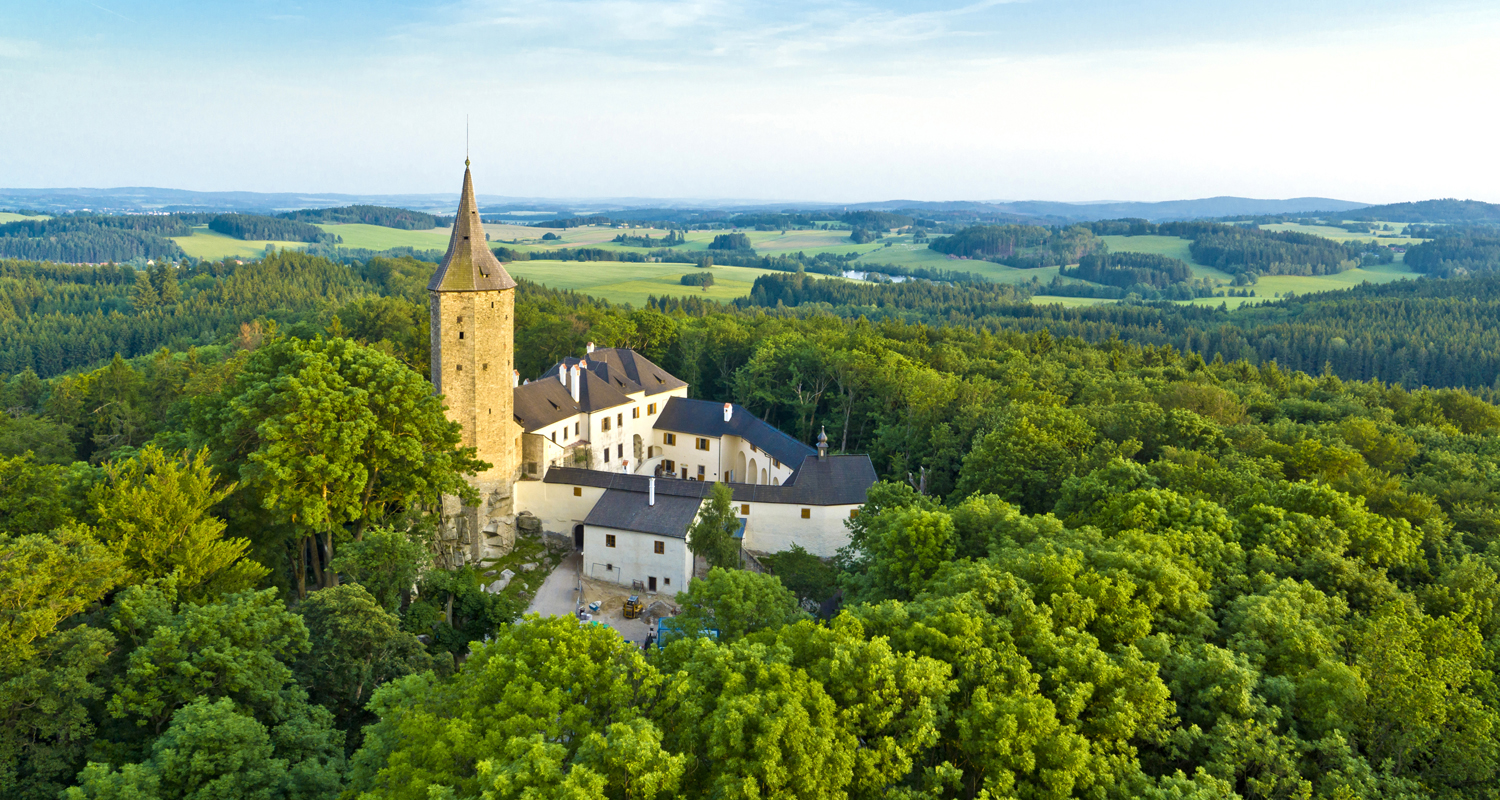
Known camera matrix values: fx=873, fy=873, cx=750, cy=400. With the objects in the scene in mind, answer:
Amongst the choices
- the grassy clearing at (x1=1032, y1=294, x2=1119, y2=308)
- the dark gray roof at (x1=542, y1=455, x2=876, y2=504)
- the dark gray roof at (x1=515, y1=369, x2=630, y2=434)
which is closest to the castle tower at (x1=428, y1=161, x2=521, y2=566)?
the dark gray roof at (x1=515, y1=369, x2=630, y2=434)

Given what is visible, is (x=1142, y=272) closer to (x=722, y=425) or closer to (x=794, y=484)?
(x=722, y=425)

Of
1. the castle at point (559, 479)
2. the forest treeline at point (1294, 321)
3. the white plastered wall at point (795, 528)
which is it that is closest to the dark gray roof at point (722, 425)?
the castle at point (559, 479)

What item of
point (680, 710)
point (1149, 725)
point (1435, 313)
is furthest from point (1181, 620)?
point (1435, 313)

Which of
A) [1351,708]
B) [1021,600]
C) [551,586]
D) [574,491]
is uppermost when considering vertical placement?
[1021,600]

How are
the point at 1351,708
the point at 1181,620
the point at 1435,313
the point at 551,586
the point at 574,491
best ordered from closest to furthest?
1. the point at 1351,708
2. the point at 1181,620
3. the point at 551,586
4. the point at 574,491
5. the point at 1435,313

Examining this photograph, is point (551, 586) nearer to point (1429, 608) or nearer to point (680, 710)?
point (680, 710)

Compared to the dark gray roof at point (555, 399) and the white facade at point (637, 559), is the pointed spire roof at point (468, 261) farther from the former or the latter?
the white facade at point (637, 559)

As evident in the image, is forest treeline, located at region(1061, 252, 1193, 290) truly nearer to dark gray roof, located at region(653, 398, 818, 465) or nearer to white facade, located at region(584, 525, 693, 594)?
dark gray roof, located at region(653, 398, 818, 465)

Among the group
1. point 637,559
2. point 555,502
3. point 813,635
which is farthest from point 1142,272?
point 813,635
